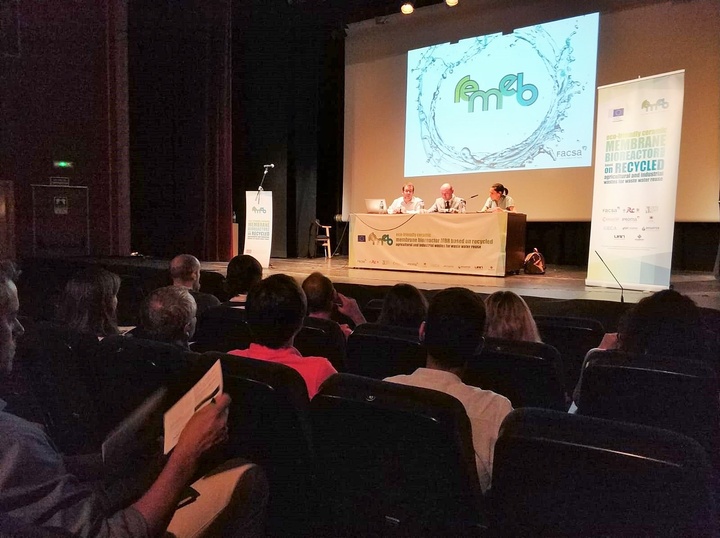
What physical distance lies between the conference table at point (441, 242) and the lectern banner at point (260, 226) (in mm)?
1087

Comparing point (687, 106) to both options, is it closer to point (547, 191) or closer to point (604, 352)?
point (547, 191)

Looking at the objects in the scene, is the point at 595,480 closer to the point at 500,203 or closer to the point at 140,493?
the point at 140,493

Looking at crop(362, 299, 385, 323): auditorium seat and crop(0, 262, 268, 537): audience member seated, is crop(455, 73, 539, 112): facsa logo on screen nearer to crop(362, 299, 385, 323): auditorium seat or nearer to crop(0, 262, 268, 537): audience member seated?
crop(362, 299, 385, 323): auditorium seat

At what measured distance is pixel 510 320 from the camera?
7.06 feet

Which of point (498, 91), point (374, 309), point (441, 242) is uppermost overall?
point (498, 91)

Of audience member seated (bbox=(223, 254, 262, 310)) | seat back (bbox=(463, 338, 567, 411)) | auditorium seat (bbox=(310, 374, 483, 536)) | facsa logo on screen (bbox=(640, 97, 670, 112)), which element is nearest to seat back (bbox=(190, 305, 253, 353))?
audience member seated (bbox=(223, 254, 262, 310))

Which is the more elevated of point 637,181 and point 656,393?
point 637,181

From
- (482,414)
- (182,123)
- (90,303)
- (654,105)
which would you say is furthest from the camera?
(182,123)

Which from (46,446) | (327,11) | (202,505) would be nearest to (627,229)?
(202,505)

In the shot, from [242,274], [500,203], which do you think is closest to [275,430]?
[242,274]

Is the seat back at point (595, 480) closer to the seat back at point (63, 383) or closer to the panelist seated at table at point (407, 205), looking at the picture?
the seat back at point (63, 383)

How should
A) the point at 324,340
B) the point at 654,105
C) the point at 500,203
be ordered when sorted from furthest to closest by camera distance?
the point at 500,203
the point at 654,105
the point at 324,340

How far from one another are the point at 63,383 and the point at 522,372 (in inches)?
67.3

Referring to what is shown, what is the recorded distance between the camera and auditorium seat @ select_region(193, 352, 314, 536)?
1.24 meters
